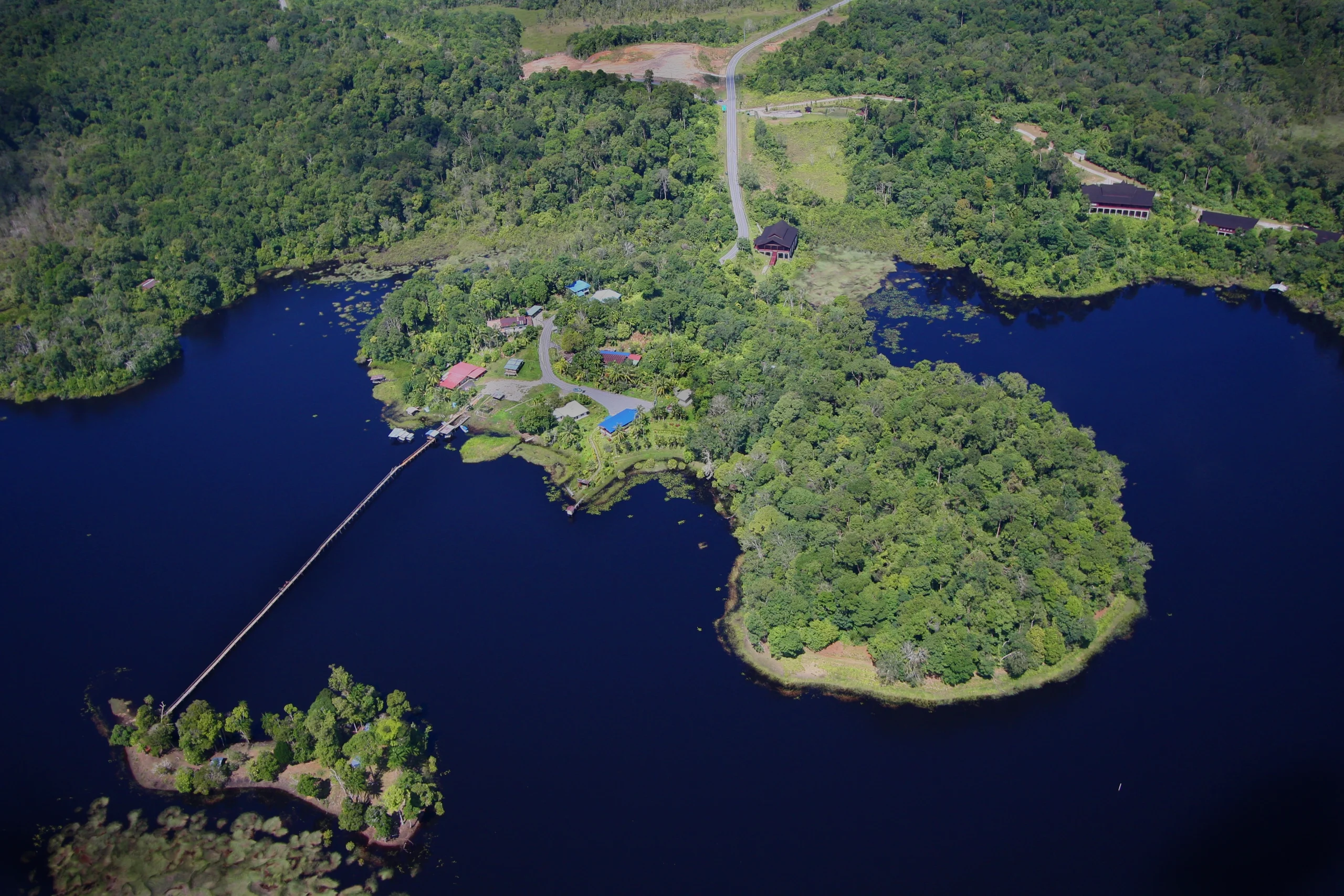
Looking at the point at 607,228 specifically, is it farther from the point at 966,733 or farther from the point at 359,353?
the point at 966,733

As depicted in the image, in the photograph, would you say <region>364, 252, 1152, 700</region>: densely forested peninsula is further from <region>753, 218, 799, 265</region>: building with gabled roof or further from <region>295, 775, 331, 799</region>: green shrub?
<region>295, 775, 331, 799</region>: green shrub

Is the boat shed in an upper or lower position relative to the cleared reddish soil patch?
lower

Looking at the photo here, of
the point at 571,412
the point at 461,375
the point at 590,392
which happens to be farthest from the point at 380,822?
the point at 461,375

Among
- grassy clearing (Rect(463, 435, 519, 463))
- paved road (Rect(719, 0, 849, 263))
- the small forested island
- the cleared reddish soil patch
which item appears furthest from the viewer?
the cleared reddish soil patch

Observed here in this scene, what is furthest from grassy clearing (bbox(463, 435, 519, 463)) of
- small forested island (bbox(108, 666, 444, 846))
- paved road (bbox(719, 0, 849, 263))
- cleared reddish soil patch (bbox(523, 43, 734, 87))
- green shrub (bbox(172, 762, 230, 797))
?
cleared reddish soil patch (bbox(523, 43, 734, 87))

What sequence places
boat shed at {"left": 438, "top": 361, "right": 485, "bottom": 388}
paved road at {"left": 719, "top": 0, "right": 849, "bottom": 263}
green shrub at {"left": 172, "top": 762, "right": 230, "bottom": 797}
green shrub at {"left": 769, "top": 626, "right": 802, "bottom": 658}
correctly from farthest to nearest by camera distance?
paved road at {"left": 719, "top": 0, "right": 849, "bottom": 263} < boat shed at {"left": 438, "top": 361, "right": 485, "bottom": 388} < green shrub at {"left": 769, "top": 626, "right": 802, "bottom": 658} < green shrub at {"left": 172, "top": 762, "right": 230, "bottom": 797}

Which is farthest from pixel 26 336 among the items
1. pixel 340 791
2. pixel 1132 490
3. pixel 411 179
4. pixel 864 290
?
pixel 1132 490

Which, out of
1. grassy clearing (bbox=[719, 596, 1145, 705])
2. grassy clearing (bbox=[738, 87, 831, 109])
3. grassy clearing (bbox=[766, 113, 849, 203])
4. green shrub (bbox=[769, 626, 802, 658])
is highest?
grassy clearing (bbox=[738, 87, 831, 109])

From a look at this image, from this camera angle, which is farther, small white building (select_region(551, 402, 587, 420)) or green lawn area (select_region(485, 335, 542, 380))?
green lawn area (select_region(485, 335, 542, 380))

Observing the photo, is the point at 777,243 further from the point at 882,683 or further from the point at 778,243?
the point at 882,683
